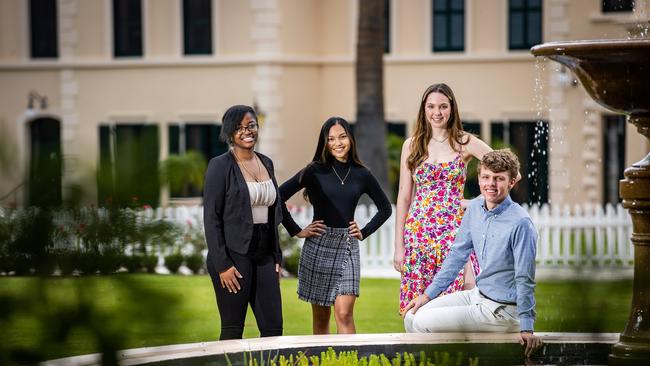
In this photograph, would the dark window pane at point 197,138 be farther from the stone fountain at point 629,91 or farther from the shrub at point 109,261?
the shrub at point 109,261

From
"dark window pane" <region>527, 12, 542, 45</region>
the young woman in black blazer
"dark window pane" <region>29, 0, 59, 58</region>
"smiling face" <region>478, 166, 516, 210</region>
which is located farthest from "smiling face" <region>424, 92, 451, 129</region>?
"dark window pane" <region>29, 0, 59, 58</region>

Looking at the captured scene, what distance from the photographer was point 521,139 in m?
28.4

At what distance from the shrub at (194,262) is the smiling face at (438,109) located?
9.39 m

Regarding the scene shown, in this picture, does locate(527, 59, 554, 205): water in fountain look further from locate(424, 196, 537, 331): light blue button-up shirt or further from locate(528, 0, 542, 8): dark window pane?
locate(424, 196, 537, 331): light blue button-up shirt

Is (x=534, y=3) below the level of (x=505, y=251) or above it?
above

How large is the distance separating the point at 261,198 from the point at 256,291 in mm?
495

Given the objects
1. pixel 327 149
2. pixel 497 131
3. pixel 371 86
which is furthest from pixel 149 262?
pixel 497 131

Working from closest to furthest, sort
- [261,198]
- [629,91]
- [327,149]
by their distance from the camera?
[629,91], [261,198], [327,149]

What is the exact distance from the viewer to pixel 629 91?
5891 mm

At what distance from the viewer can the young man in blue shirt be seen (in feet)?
19.4

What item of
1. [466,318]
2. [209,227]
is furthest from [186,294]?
[209,227]

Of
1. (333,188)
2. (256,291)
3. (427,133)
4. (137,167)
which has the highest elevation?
(137,167)

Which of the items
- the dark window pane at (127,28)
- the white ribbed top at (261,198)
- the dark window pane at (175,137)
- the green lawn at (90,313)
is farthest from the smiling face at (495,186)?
the dark window pane at (127,28)

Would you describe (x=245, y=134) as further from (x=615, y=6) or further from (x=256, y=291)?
(x=615, y=6)
